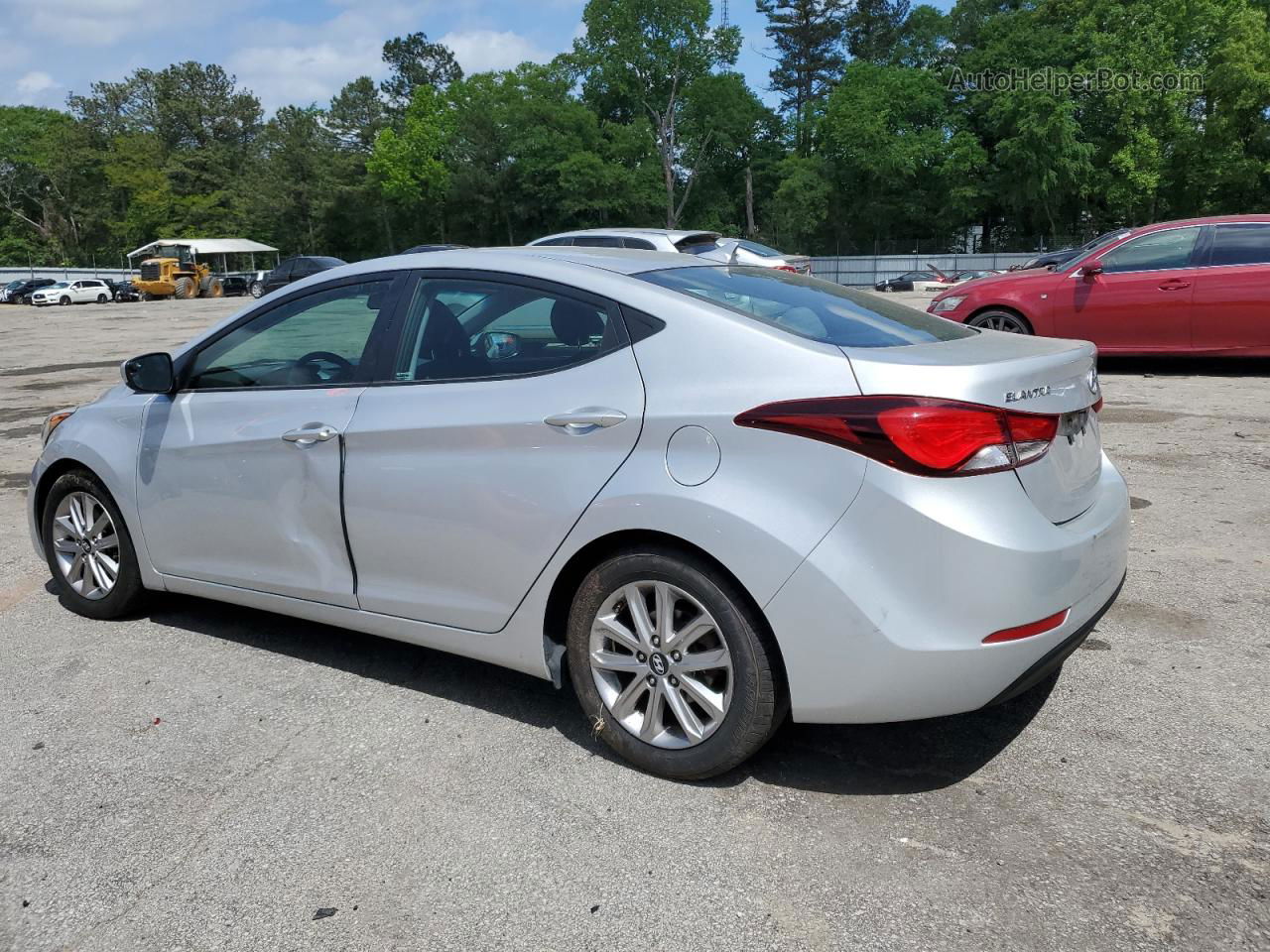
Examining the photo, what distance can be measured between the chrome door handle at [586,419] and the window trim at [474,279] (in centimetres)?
17

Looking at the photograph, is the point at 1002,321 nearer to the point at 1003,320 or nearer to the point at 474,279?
the point at 1003,320

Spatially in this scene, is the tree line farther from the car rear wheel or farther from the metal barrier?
the car rear wheel

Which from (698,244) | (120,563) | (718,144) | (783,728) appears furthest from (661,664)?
(718,144)

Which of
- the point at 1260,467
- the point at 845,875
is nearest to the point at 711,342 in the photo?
the point at 845,875

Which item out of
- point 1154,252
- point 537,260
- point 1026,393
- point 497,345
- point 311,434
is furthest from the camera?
point 1154,252

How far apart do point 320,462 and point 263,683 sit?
93 centimetres

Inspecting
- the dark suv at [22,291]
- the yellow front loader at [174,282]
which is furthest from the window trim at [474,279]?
the dark suv at [22,291]

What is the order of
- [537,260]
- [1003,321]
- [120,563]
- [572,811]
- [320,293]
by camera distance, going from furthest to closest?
[1003,321]
[120,563]
[320,293]
[537,260]
[572,811]

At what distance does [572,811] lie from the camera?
3004mm

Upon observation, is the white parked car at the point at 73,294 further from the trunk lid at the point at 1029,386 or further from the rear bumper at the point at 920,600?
the rear bumper at the point at 920,600

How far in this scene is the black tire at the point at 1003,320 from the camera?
35.2ft

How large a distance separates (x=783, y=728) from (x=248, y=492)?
2.12 m

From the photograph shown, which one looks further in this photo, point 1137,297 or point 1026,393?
point 1137,297

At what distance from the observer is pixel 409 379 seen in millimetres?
3584
